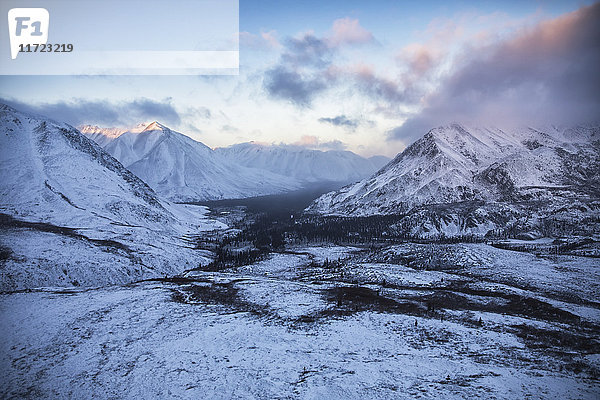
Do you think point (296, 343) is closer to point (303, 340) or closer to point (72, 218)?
point (303, 340)

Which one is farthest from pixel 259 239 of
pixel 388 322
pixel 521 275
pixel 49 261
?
pixel 388 322

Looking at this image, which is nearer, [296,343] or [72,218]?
[296,343]

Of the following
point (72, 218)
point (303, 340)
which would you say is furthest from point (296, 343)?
point (72, 218)

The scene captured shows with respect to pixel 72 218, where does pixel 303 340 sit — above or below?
below

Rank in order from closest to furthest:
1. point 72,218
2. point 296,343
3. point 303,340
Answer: point 296,343
point 303,340
point 72,218

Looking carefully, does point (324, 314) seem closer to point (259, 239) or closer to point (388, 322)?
point (388, 322)
